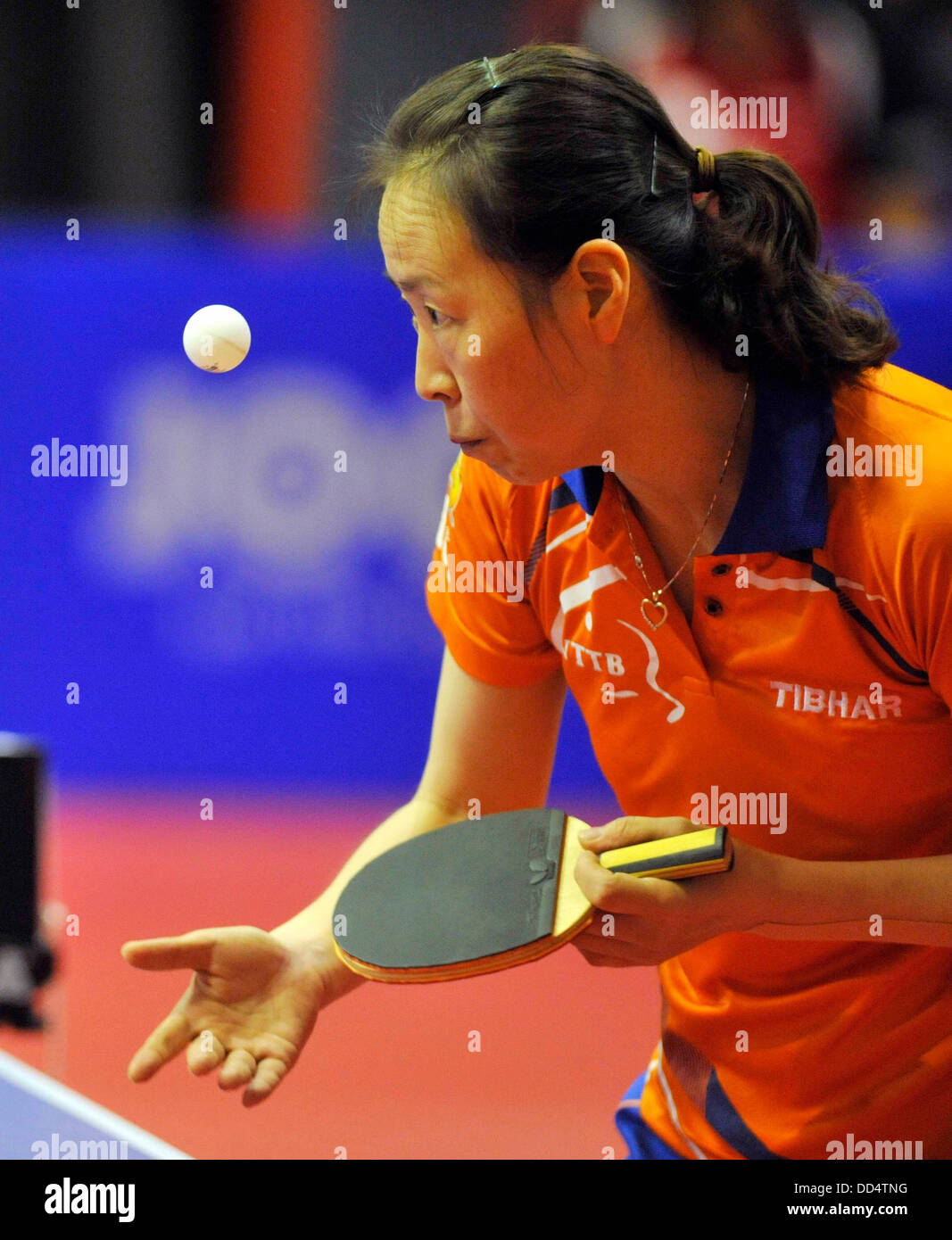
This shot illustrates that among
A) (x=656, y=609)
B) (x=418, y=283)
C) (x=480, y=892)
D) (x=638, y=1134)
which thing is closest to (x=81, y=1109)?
(x=480, y=892)

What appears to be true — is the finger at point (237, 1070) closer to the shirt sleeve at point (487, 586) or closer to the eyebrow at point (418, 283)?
the shirt sleeve at point (487, 586)

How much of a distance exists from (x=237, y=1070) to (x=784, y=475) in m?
0.66

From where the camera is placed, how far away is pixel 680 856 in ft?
3.61

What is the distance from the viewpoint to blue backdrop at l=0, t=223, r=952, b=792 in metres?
3.30

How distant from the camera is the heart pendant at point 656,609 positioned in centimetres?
129

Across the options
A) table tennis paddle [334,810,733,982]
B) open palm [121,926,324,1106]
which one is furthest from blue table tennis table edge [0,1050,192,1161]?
table tennis paddle [334,810,733,982]

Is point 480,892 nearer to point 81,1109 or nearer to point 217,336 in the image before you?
point 81,1109

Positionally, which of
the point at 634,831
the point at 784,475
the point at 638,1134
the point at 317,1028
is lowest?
the point at 317,1028

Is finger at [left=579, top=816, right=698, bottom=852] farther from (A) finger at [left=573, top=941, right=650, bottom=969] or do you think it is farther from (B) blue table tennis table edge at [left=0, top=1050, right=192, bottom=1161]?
(B) blue table tennis table edge at [left=0, top=1050, right=192, bottom=1161]

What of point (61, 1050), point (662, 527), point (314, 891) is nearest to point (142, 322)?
point (314, 891)

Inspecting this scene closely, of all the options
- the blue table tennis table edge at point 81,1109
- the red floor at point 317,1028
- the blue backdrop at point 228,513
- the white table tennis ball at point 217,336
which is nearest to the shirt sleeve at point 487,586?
the white table tennis ball at point 217,336

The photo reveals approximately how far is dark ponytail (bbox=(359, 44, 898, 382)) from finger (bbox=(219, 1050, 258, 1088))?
2.14ft
